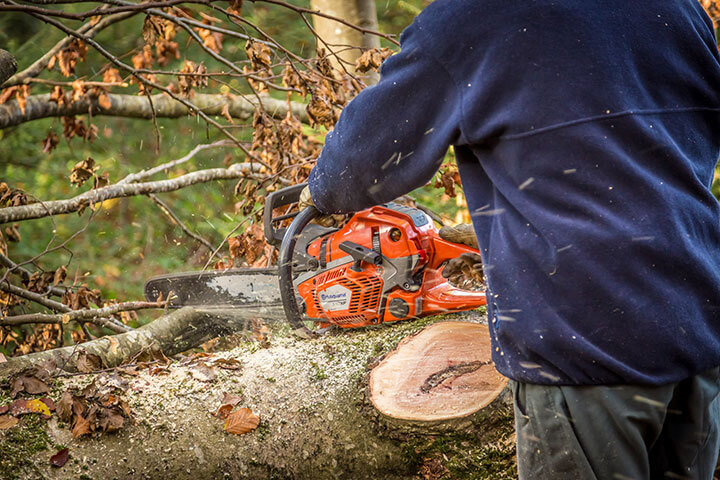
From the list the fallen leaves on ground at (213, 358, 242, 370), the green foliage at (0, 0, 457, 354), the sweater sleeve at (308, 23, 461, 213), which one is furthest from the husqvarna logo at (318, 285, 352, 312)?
the green foliage at (0, 0, 457, 354)

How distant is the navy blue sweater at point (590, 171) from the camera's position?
126 centimetres

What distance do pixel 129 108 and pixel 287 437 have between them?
3.65m

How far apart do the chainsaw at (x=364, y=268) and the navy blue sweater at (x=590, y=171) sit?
Result: 1.18m

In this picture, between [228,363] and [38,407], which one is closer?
[38,407]

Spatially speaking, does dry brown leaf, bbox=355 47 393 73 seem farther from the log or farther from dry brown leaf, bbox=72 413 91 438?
dry brown leaf, bbox=72 413 91 438

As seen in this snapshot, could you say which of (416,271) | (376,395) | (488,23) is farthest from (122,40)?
(488,23)

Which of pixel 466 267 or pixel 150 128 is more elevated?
pixel 466 267

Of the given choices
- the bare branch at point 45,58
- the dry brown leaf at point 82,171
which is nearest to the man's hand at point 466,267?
the dry brown leaf at point 82,171

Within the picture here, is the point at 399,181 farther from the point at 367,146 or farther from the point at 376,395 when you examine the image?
the point at 376,395

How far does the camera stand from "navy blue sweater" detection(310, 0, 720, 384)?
1.26 m

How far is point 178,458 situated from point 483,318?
1.29 metres

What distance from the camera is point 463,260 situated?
244 centimetres

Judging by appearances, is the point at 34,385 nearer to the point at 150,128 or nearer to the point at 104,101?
the point at 104,101

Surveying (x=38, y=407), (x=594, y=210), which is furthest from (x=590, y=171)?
(x=38, y=407)
